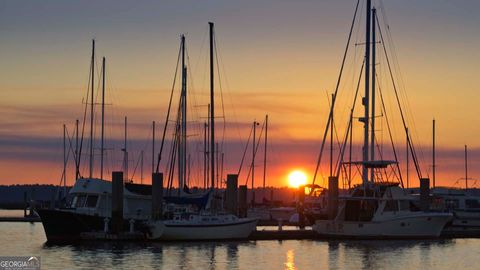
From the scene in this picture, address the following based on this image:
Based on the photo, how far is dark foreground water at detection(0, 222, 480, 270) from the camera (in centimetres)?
4834

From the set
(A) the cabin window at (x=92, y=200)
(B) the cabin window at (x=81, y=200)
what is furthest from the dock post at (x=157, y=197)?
(B) the cabin window at (x=81, y=200)

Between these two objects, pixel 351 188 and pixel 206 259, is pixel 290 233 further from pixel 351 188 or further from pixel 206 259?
pixel 206 259

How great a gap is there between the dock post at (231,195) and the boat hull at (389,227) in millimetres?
5663

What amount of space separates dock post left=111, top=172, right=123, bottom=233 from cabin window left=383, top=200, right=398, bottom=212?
1620cm

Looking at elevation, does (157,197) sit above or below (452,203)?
below

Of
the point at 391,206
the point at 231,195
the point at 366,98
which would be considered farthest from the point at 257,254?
the point at 366,98

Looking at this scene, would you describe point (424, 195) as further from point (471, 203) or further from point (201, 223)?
point (201, 223)

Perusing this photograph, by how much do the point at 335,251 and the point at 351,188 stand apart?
28.1ft

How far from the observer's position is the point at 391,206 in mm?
61375

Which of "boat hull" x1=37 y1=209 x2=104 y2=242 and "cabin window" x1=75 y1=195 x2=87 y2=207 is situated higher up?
"cabin window" x1=75 y1=195 x2=87 y2=207

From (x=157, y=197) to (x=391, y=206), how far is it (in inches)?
572

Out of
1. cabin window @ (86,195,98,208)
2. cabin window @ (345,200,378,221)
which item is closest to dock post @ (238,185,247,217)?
cabin window @ (345,200,378,221)

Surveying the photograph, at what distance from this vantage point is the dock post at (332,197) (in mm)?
62406

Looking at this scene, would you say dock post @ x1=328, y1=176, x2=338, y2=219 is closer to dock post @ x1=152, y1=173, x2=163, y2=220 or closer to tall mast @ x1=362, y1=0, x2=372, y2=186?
tall mast @ x1=362, y1=0, x2=372, y2=186
